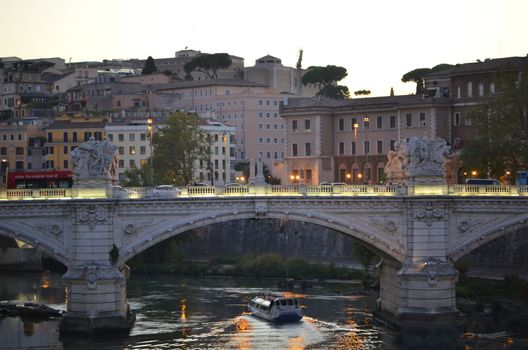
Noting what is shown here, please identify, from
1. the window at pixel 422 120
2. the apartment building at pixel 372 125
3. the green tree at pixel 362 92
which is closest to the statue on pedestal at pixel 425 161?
the apartment building at pixel 372 125

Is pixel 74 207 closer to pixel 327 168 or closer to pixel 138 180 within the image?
pixel 138 180

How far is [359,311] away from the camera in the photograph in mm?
76875

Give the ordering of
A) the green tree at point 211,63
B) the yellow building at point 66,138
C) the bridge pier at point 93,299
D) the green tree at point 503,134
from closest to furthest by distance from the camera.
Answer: the bridge pier at point 93,299
the green tree at point 503,134
the yellow building at point 66,138
the green tree at point 211,63

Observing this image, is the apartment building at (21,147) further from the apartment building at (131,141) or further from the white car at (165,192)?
the white car at (165,192)

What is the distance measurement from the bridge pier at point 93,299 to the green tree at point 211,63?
124470mm

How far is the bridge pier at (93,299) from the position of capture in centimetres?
6675

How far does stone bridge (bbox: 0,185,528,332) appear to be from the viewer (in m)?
67.1

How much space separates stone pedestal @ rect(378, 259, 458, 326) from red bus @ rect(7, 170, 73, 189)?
25.1 m

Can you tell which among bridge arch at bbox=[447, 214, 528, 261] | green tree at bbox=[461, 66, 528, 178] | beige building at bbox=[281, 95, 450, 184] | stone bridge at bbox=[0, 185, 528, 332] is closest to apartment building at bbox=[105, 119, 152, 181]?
beige building at bbox=[281, 95, 450, 184]

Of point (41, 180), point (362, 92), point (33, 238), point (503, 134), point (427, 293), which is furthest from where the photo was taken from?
point (362, 92)

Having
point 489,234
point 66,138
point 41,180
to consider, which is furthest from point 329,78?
point 489,234

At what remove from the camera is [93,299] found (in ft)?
219

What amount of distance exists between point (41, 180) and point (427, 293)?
91.4 feet

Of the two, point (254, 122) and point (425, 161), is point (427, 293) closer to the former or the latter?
point (425, 161)
